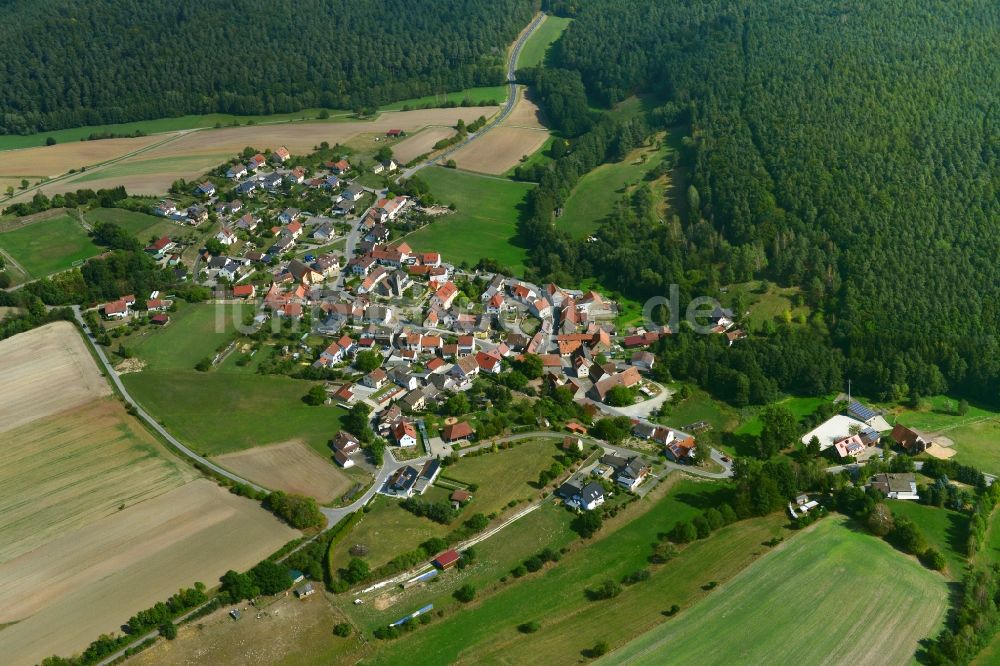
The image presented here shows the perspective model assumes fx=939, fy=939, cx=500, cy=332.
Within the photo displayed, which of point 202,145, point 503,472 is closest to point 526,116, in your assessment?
point 202,145

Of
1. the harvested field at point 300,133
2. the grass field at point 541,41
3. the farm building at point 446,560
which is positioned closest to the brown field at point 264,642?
the farm building at point 446,560

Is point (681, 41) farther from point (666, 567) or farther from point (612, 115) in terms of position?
point (666, 567)

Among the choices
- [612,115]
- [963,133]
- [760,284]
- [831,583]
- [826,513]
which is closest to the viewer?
[831,583]

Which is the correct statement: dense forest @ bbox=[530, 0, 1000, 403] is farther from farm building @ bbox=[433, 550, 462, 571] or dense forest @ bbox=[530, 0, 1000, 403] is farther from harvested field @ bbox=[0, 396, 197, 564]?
harvested field @ bbox=[0, 396, 197, 564]

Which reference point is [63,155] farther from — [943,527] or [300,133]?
[943,527]

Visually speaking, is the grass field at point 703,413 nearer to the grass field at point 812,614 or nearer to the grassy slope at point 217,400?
the grass field at point 812,614

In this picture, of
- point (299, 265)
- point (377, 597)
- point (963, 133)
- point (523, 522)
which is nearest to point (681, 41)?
point (963, 133)
